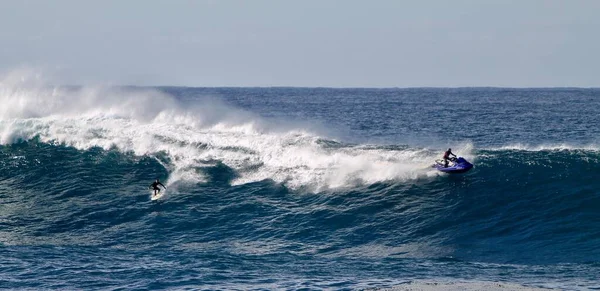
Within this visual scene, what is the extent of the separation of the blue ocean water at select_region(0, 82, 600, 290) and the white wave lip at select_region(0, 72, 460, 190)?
0.44 feet

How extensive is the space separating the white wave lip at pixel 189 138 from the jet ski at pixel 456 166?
0.88 metres

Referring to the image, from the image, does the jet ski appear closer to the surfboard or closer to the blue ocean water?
the blue ocean water

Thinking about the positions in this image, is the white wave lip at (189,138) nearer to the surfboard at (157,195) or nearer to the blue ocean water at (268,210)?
the blue ocean water at (268,210)

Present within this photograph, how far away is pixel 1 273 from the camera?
80.2 ft

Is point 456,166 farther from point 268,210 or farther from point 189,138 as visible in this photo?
point 189,138

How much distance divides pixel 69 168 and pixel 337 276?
2371cm

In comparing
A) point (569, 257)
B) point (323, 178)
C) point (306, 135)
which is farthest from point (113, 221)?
point (569, 257)

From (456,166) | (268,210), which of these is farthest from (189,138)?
(456,166)

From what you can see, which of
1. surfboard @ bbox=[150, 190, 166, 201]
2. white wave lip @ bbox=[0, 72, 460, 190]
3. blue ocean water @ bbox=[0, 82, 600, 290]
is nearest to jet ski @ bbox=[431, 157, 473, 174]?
blue ocean water @ bbox=[0, 82, 600, 290]

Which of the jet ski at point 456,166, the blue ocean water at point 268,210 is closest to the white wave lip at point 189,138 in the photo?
the blue ocean water at point 268,210

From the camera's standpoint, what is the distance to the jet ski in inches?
1323

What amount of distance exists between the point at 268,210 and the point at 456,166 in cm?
864

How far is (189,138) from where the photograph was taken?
1754 inches

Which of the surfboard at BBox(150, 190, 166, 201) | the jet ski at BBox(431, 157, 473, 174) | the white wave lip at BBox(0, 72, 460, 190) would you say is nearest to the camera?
the jet ski at BBox(431, 157, 473, 174)
